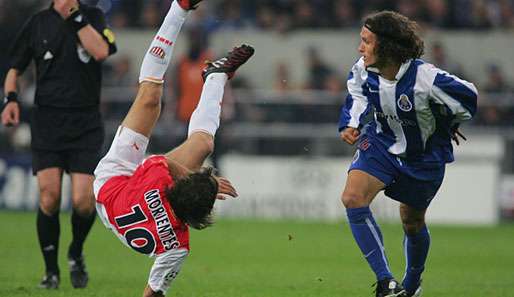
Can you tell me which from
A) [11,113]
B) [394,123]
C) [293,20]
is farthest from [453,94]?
[293,20]

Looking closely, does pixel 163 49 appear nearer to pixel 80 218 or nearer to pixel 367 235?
pixel 367 235

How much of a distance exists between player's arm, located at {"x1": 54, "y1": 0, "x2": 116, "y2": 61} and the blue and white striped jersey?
9.08 ft

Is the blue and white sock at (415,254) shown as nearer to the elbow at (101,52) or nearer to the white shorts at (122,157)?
the white shorts at (122,157)

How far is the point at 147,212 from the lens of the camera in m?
7.50

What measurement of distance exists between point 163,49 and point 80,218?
8.58 ft

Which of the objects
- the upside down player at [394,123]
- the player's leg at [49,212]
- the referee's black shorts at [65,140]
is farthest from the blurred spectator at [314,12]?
the upside down player at [394,123]

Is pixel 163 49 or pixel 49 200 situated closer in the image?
pixel 163 49

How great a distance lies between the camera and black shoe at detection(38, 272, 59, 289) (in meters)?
10.0

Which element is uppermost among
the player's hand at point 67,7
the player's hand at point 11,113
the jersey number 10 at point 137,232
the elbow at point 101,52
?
the player's hand at point 67,7

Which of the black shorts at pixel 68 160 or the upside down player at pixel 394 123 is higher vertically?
the upside down player at pixel 394 123

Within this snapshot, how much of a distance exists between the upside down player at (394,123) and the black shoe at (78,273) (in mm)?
3073

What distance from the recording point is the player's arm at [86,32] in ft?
33.3

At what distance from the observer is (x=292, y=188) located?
19.9 meters

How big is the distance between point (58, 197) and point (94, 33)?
158 cm
